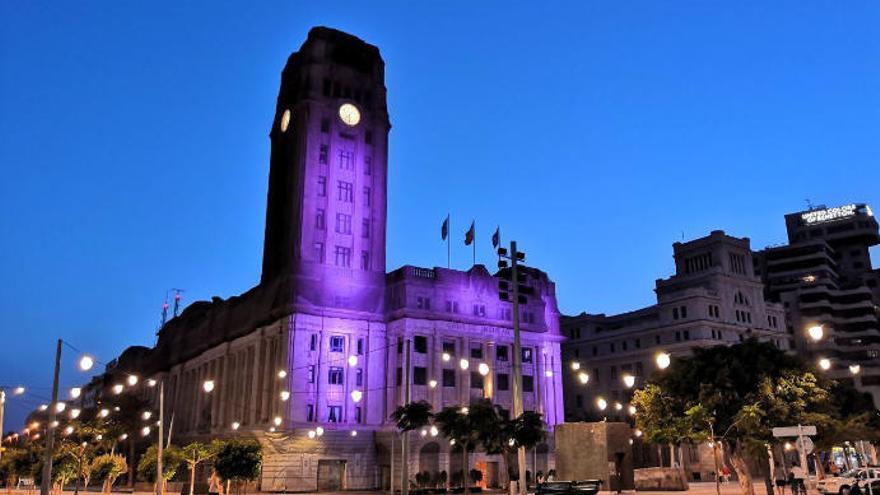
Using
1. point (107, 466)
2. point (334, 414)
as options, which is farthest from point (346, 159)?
point (107, 466)

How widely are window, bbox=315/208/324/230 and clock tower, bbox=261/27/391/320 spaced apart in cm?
12

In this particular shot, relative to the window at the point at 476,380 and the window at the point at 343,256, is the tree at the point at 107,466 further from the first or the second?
the window at the point at 476,380

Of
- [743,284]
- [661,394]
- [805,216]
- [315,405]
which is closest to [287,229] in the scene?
[315,405]

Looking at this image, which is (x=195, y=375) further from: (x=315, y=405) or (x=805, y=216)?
(x=805, y=216)

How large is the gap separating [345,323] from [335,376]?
5666mm

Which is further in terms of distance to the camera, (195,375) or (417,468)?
(195,375)

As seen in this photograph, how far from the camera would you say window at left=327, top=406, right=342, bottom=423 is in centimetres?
7400

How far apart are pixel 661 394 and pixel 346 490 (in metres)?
43.6

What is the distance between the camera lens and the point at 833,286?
13388 cm

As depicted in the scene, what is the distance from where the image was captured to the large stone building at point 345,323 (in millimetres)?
73562

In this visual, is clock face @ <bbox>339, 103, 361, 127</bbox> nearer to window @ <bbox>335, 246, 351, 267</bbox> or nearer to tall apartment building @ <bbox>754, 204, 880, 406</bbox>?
window @ <bbox>335, 246, 351, 267</bbox>

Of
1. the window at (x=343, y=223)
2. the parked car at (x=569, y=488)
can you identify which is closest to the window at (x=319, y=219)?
the window at (x=343, y=223)

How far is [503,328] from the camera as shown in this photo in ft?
280

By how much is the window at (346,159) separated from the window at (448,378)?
25730 millimetres
